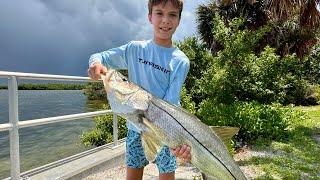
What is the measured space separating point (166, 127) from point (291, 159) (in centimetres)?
619

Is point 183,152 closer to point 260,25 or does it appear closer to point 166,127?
point 166,127

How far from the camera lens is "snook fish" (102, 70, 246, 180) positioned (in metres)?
2.12

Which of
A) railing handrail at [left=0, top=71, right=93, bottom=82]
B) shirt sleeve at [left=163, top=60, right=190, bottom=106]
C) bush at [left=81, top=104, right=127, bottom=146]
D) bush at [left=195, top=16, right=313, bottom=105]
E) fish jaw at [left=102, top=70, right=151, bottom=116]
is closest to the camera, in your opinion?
fish jaw at [left=102, top=70, right=151, bottom=116]

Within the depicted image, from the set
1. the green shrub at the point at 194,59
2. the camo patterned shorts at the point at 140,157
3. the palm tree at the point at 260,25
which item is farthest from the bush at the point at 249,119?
the palm tree at the point at 260,25

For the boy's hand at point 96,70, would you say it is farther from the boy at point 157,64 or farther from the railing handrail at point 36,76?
the railing handrail at point 36,76

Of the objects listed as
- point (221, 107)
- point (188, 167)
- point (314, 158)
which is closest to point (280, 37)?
point (221, 107)

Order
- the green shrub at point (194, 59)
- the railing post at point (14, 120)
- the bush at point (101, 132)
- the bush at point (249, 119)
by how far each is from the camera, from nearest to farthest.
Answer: the railing post at point (14, 120) → the bush at point (249, 119) → the bush at point (101, 132) → the green shrub at point (194, 59)

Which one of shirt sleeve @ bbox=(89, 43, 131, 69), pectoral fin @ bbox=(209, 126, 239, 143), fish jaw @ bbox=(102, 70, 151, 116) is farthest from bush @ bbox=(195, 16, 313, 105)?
fish jaw @ bbox=(102, 70, 151, 116)

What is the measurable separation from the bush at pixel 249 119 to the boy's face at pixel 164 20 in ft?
21.8

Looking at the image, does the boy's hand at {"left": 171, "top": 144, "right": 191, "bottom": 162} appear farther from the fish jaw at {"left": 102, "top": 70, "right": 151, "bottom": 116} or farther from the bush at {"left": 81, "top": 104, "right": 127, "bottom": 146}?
the bush at {"left": 81, "top": 104, "right": 127, "bottom": 146}

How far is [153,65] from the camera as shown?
2.85 metres

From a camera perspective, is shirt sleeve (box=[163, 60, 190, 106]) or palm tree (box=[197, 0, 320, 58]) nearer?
shirt sleeve (box=[163, 60, 190, 106])

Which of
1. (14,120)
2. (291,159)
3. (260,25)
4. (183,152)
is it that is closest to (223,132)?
(183,152)

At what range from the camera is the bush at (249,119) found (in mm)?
9375
